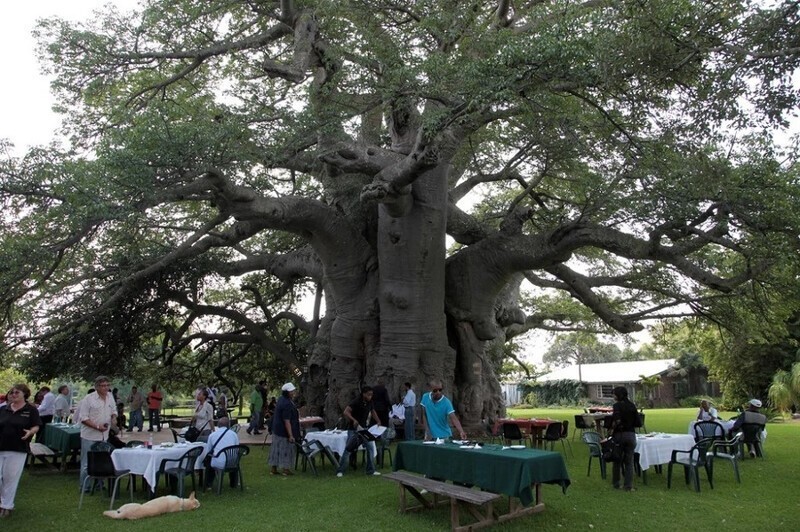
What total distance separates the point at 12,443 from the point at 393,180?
22.4ft

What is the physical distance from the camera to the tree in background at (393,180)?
785cm

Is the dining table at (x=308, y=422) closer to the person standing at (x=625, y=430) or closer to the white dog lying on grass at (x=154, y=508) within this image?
the white dog lying on grass at (x=154, y=508)

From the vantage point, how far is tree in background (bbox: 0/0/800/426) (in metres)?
7.85

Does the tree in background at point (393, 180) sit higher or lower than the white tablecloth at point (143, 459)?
higher

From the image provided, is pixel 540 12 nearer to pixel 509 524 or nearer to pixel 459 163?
pixel 459 163

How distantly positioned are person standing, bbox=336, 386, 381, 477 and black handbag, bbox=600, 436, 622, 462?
11.3 ft

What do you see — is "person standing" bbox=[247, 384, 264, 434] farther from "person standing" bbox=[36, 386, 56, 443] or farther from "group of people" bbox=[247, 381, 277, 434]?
"person standing" bbox=[36, 386, 56, 443]

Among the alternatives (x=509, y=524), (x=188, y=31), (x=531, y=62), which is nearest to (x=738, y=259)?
(x=531, y=62)

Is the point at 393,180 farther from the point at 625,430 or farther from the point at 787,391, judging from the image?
the point at 787,391

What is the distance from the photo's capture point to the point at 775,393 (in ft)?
81.6

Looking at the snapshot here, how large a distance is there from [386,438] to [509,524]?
14.3 feet

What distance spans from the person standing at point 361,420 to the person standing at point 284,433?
838 millimetres

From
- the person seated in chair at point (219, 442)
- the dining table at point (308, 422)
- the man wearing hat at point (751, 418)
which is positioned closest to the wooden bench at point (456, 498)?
the person seated in chair at point (219, 442)

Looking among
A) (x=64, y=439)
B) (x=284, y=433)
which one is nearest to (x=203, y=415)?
(x=284, y=433)
